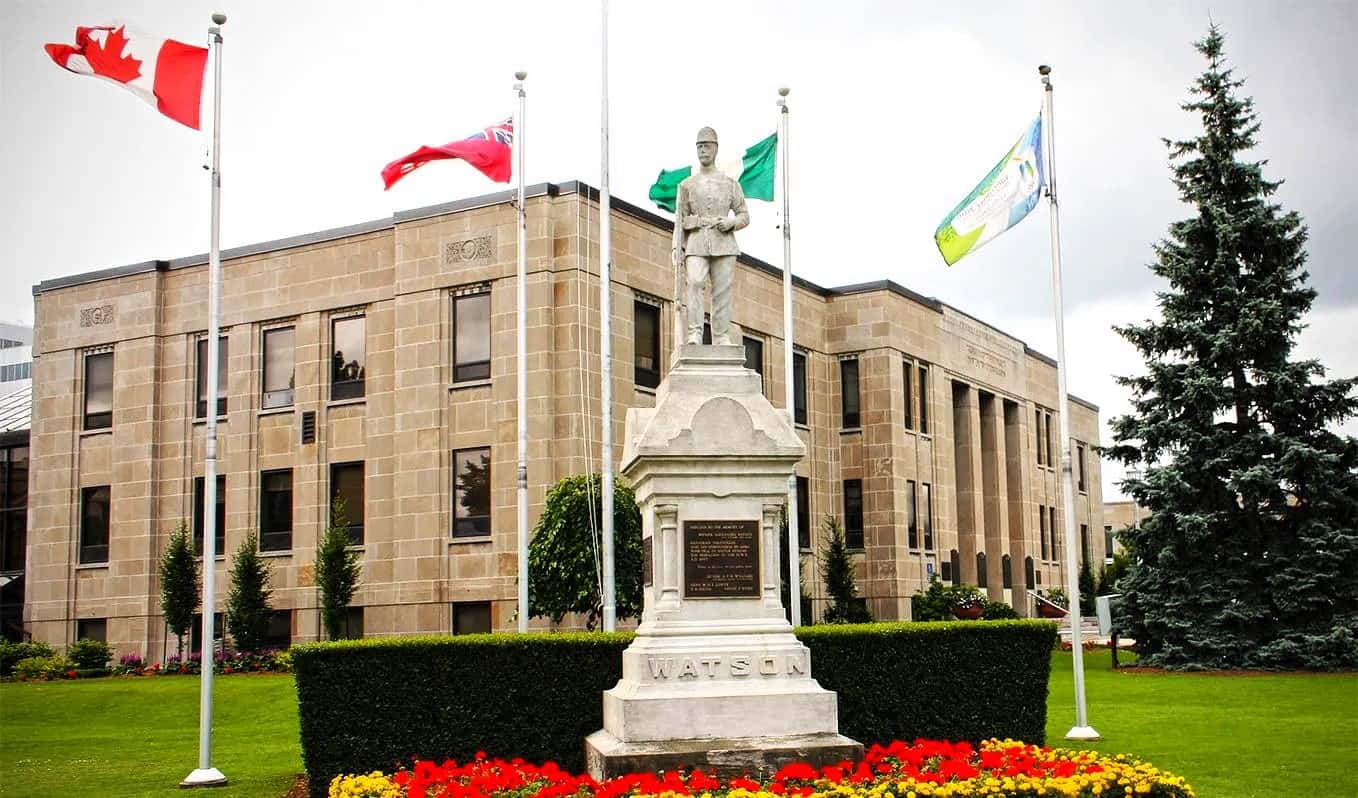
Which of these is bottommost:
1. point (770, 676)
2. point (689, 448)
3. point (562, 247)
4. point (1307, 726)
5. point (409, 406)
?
point (1307, 726)

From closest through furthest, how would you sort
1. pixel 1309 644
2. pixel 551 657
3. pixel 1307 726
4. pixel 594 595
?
1. pixel 551 657
2. pixel 1307 726
3. pixel 594 595
4. pixel 1309 644

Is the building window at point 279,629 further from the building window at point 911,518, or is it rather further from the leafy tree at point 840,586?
the building window at point 911,518

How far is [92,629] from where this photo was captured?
4069 centimetres

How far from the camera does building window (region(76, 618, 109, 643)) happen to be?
133ft

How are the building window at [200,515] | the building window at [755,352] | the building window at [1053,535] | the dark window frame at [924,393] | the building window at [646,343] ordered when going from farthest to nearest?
the building window at [1053,535], the dark window frame at [924,393], the building window at [755,352], the building window at [200,515], the building window at [646,343]

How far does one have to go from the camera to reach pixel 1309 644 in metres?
31.3

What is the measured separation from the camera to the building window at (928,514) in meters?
48.3

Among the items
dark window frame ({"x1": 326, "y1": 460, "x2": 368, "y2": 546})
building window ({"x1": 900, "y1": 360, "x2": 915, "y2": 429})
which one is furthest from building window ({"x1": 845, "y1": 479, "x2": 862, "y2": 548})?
dark window frame ({"x1": 326, "y1": 460, "x2": 368, "y2": 546})

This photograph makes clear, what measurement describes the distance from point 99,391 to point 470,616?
15003mm

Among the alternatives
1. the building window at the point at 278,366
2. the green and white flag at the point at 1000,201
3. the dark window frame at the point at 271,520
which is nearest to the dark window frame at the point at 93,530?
the dark window frame at the point at 271,520

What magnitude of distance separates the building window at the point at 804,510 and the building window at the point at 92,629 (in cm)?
2071

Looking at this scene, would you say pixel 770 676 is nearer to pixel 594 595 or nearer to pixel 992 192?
pixel 992 192

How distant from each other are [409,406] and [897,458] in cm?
1721

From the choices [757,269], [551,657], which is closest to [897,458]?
[757,269]
